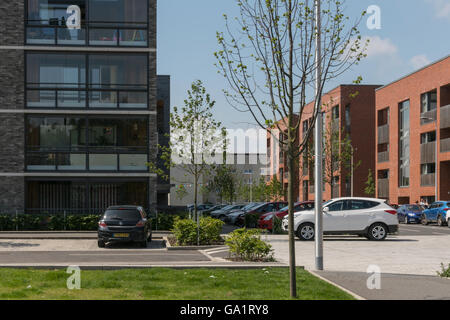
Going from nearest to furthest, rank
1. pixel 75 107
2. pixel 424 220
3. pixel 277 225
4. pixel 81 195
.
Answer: pixel 277 225
pixel 75 107
pixel 81 195
pixel 424 220

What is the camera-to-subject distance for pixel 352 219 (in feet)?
76.8

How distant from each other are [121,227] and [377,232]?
31.7 feet

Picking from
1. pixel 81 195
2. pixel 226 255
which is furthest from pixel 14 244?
pixel 226 255

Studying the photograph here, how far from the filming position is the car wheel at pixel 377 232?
2359cm

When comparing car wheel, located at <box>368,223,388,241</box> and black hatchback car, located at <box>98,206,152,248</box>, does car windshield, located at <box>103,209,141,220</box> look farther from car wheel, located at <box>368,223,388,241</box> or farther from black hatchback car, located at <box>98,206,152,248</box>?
car wheel, located at <box>368,223,388,241</box>

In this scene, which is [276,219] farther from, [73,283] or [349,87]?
[349,87]

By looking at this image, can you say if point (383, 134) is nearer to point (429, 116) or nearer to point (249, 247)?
point (429, 116)

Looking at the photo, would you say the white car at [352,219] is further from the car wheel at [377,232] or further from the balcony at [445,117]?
the balcony at [445,117]

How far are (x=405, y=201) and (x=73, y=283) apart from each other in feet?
170

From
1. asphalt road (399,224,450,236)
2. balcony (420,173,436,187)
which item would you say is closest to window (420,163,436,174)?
balcony (420,173,436,187)

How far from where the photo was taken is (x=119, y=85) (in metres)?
30.6

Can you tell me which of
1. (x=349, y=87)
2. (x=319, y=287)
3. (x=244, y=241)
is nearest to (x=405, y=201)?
(x=349, y=87)

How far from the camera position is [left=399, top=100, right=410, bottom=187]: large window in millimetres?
57125

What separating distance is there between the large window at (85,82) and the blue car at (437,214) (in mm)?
20136
